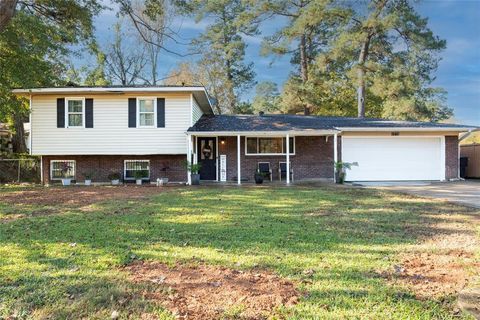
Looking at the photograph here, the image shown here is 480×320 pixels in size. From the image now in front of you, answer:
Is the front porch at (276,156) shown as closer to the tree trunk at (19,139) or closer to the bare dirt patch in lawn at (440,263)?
the bare dirt patch in lawn at (440,263)

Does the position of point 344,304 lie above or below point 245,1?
below

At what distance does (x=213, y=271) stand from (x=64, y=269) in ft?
5.29

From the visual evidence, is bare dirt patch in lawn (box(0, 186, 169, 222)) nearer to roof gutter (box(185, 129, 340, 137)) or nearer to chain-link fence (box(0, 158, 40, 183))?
roof gutter (box(185, 129, 340, 137))

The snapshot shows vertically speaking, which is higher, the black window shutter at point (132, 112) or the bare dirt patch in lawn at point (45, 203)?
the black window shutter at point (132, 112)

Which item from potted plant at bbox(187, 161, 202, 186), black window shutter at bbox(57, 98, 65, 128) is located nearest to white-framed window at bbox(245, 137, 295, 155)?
potted plant at bbox(187, 161, 202, 186)

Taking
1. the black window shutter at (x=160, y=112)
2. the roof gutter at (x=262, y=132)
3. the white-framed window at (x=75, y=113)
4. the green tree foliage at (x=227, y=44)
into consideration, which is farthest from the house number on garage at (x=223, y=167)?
the green tree foliage at (x=227, y=44)

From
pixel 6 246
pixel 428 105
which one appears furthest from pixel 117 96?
pixel 428 105

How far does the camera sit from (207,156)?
54.2 ft

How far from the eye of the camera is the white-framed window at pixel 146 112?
1486 centimetres

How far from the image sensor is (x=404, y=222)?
21.0 ft

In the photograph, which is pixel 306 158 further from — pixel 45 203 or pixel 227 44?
pixel 227 44

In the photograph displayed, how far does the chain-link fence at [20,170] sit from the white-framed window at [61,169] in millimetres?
2291

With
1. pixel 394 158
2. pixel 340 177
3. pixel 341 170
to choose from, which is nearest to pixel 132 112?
pixel 340 177

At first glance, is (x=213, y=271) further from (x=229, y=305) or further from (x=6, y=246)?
(x=6, y=246)
